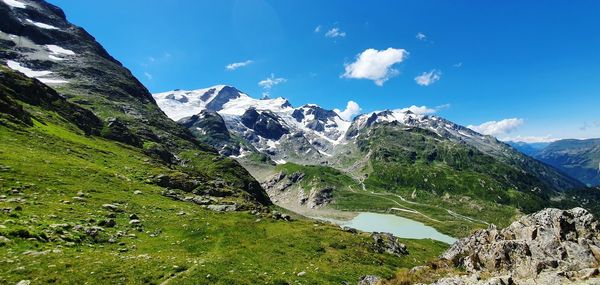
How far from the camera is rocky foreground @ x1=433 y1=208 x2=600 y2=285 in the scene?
1988 centimetres

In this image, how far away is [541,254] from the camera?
74.1 ft

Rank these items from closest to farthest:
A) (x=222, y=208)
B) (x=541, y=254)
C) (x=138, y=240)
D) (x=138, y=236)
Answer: (x=541, y=254)
(x=138, y=240)
(x=138, y=236)
(x=222, y=208)

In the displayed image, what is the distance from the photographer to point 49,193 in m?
46.9

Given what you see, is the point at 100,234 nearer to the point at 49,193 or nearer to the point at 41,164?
the point at 49,193

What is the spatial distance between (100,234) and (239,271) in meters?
15.3

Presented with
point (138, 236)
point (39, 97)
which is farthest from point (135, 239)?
point (39, 97)

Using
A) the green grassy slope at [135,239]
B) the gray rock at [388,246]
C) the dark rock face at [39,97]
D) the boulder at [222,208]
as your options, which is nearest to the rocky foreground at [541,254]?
the green grassy slope at [135,239]

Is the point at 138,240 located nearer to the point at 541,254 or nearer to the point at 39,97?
the point at 541,254

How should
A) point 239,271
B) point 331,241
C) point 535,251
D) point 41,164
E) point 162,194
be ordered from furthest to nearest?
1. point 162,194
2. point 41,164
3. point 331,241
4. point 239,271
5. point 535,251

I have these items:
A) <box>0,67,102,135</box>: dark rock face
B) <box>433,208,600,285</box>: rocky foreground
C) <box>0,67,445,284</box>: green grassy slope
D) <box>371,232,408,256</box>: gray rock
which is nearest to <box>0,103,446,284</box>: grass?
<box>0,67,445,284</box>: green grassy slope

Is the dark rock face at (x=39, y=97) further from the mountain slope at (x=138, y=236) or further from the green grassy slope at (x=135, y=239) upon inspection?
the green grassy slope at (x=135, y=239)

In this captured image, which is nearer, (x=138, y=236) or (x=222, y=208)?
(x=138, y=236)

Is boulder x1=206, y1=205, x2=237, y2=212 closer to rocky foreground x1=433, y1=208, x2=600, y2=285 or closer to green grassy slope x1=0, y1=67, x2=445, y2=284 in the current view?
green grassy slope x1=0, y1=67, x2=445, y2=284

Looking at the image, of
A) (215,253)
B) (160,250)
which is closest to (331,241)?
(215,253)
